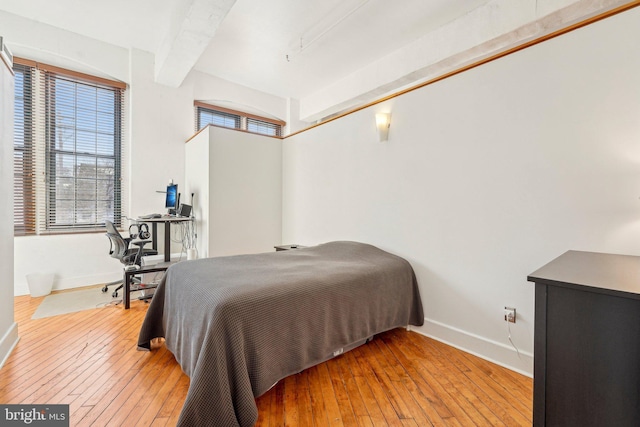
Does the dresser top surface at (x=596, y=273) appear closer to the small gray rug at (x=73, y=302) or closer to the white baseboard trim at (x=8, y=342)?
the white baseboard trim at (x=8, y=342)

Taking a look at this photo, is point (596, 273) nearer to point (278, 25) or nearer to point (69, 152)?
point (278, 25)

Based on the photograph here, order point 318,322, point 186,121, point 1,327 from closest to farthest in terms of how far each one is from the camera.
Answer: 1. point 318,322
2. point 1,327
3. point 186,121

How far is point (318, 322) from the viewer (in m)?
1.83

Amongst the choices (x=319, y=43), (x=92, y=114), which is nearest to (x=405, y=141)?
(x=319, y=43)

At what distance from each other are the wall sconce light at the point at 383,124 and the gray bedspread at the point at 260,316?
1.22m

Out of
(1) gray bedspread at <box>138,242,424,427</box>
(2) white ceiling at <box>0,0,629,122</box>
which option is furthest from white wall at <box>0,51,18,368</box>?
(2) white ceiling at <box>0,0,629,122</box>

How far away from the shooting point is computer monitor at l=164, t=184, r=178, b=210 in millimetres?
4059

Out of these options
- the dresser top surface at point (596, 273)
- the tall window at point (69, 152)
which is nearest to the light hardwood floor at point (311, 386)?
the dresser top surface at point (596, 273)

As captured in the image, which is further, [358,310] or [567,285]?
[358,310]

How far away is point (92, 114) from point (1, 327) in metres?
3.17

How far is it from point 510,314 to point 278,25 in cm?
387

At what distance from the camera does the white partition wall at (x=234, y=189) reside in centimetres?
388

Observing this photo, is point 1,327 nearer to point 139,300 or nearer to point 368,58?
point 139,300

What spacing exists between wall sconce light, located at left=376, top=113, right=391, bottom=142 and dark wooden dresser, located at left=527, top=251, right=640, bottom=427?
2.06 metres
